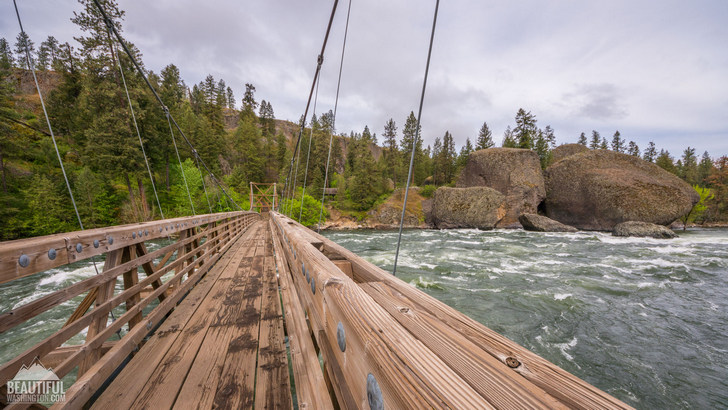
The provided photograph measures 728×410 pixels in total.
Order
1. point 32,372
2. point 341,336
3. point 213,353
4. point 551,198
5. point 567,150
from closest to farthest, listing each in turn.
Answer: point 341,336 → point 32,372 → point 213,353 → point 551,198 → point 567,150

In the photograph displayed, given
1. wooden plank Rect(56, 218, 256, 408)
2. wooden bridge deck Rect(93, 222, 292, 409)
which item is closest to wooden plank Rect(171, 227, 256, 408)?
wooden bridge deck Rect(93, 222, 292, 409)

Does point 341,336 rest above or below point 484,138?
below

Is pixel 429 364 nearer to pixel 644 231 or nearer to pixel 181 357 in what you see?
pixel 181 357

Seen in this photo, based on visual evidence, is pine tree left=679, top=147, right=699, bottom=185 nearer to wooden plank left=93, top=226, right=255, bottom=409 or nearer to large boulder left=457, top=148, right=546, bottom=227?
large boulder left=457, top=148, right=546, bottom=227

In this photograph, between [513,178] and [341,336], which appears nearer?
[341,336]

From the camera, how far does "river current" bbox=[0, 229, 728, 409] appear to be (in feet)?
11.6

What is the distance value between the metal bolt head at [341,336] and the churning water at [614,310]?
181 inches

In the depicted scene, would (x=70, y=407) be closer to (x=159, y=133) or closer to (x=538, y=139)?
(x=159, y=133)

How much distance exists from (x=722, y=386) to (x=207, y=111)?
47.5 meters

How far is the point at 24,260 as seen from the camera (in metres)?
1.15

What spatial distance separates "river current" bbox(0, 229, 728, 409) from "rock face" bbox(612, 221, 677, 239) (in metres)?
6.98

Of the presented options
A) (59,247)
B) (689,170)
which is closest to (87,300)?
(59,247)

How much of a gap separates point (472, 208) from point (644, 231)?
11456mm

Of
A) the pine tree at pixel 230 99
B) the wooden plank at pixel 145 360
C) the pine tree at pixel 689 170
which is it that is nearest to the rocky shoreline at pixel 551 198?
the wooden plank at pixel 145 360
